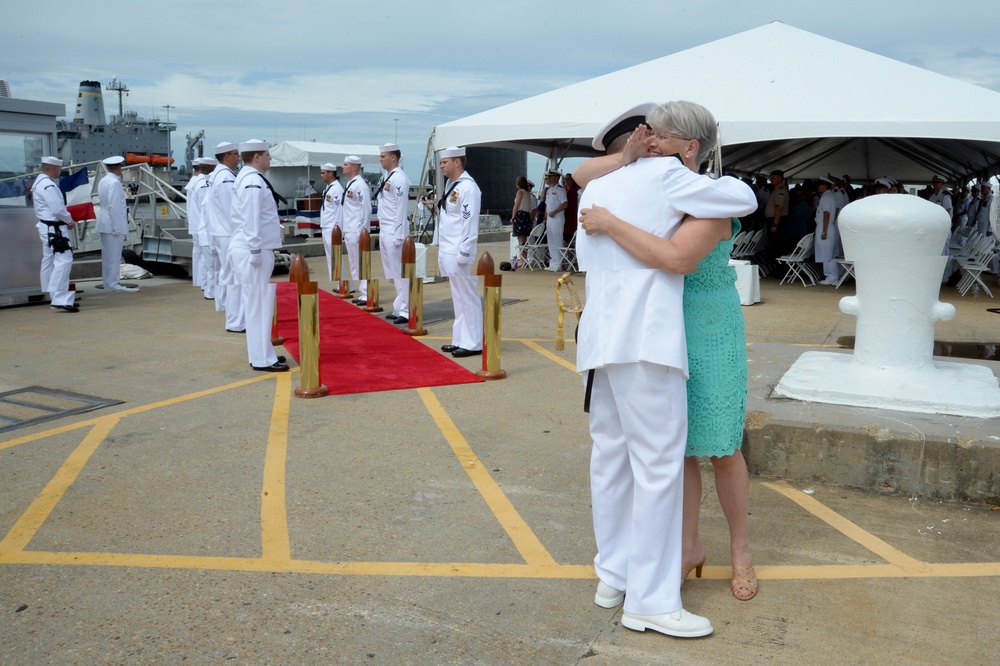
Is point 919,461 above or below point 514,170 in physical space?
below

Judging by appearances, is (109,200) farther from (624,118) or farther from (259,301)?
(624,118)

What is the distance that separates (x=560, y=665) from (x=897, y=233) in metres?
3.48

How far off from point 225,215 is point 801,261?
9.62 metres

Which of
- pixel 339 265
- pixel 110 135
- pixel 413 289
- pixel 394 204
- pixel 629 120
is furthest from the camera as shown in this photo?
pixel 110 135

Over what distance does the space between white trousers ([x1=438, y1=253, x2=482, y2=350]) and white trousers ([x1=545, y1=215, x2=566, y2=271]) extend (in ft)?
27.6

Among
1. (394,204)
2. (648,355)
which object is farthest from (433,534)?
(394,204)

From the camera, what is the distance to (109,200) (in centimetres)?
1296

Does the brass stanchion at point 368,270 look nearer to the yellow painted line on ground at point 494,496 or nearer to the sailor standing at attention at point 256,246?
the sailor standing at attention at point 256,246

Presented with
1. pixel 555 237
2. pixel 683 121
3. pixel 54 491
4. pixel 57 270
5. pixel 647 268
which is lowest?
pixel 54 491

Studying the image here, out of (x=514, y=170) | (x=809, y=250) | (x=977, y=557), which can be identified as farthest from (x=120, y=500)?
(x=514, y=170)

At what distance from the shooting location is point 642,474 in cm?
299

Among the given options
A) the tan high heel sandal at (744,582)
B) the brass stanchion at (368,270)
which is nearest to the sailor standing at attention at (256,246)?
the brass stanchion at (368,270)

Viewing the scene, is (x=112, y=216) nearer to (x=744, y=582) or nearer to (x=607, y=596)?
(x=607, y=596)

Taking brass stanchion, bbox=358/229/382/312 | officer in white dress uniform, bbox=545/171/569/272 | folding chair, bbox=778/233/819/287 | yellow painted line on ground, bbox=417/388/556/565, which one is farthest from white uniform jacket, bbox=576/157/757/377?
officer in white dress uniform, bbox=545/171/569/272
